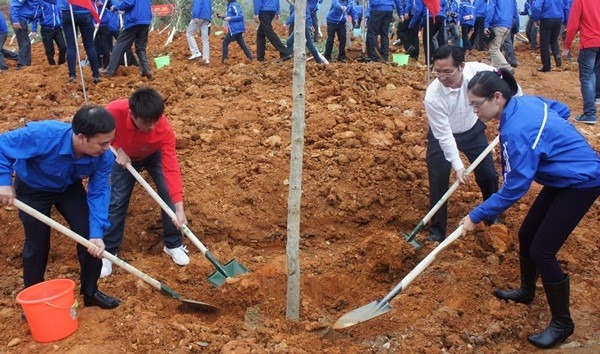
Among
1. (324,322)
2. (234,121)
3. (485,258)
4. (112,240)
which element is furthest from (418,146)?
Answer: (112,240)

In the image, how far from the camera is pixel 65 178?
3.33 meters

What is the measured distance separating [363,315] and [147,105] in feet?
6.59

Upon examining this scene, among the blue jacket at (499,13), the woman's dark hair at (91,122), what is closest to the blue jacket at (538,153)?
the woman's dark hair at (91,122)

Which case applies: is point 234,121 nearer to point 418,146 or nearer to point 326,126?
point 326,126

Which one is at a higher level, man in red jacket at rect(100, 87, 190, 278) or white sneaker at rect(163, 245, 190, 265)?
man in red jacket at rect(100, 87, 190, 278)

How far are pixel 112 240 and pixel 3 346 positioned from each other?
1152 millimetres

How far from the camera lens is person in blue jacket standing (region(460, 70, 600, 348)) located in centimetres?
296

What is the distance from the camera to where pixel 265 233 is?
5.15 meters

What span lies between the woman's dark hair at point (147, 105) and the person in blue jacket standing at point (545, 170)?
2035mm

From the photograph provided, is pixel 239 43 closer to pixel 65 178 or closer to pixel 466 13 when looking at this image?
pixel 466 13

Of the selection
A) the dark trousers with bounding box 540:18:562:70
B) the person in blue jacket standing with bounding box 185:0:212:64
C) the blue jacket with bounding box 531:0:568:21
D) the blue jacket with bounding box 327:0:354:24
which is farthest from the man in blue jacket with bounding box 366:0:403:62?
the person in blue jacket standing with bounding box 185:0:212:64

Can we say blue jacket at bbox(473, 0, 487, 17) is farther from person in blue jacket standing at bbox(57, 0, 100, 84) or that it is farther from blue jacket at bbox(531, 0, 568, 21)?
person in blue jacket standing at bbox(57, 0, 100, 84)

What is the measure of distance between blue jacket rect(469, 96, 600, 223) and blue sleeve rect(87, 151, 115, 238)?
94.6 inches

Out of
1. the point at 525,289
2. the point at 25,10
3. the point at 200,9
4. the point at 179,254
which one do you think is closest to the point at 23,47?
the point at 25,10
